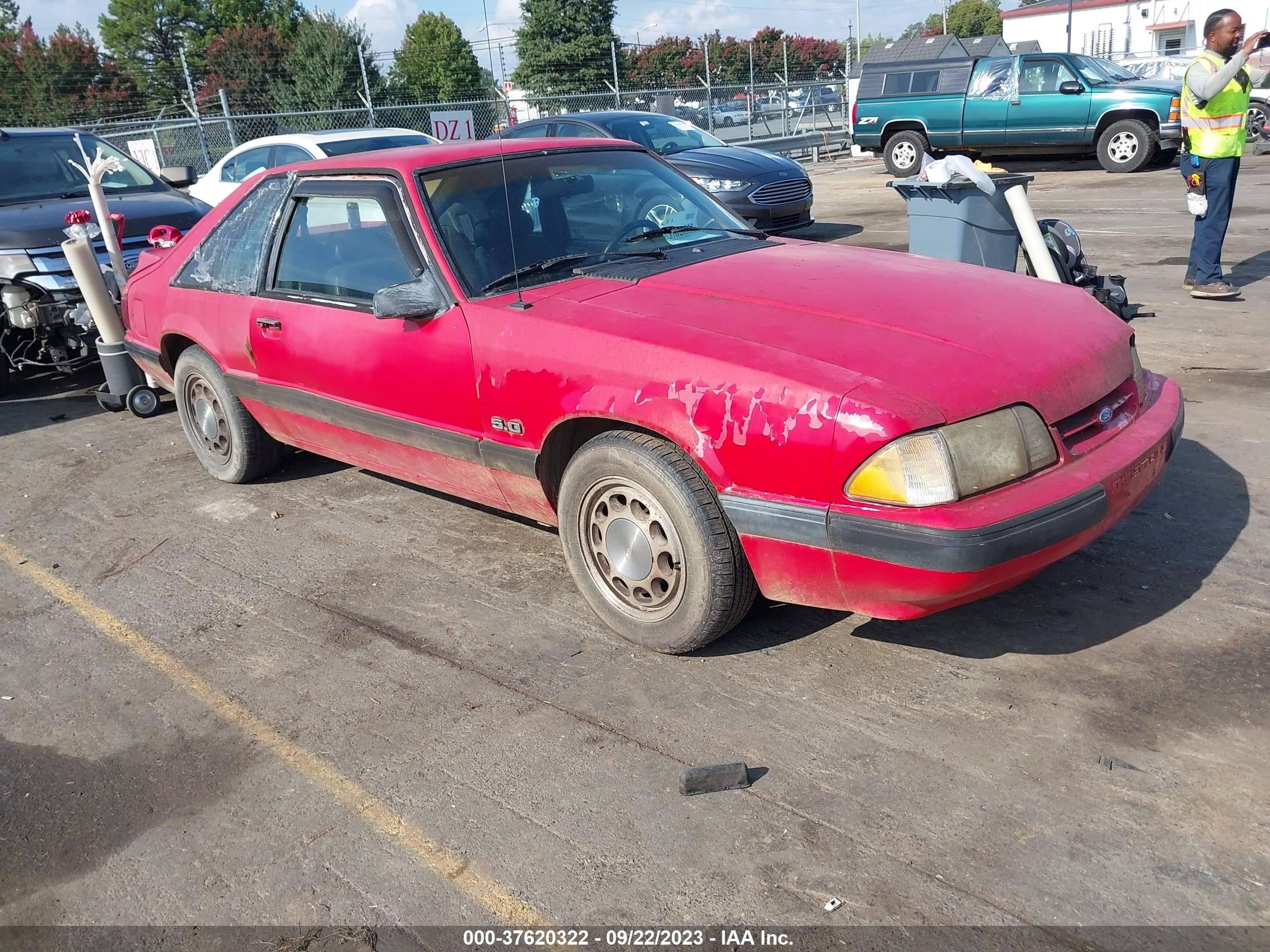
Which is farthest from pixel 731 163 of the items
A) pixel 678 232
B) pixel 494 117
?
pixel 494 117

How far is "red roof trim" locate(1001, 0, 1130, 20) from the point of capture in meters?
57.5

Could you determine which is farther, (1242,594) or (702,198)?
(702,198)

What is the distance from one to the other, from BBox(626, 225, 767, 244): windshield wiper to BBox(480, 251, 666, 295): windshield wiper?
119 millimetres

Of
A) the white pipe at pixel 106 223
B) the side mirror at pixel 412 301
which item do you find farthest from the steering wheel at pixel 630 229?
the white pipe at pixel 106 223

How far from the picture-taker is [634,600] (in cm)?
341

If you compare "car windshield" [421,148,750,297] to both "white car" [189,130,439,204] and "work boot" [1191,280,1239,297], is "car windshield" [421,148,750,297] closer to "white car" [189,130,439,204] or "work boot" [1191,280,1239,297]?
"work boot" [1191,280,1239,297]

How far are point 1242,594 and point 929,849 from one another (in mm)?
1746

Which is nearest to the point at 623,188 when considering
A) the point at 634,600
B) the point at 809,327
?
the point at 809,327

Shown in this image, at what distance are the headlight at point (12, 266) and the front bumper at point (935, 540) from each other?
6.10 metres

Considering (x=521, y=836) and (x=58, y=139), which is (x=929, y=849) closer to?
(x=521, y=836)

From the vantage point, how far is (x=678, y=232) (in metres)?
4.23

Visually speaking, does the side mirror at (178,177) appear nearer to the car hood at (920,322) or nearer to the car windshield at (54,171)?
the car windshield at (54,171)

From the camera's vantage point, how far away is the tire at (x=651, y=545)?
121 inches

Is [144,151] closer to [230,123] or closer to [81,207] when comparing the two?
[230,123]
